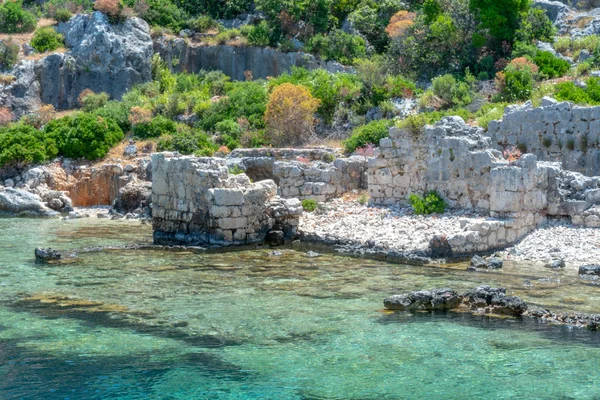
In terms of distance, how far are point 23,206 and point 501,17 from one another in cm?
1860

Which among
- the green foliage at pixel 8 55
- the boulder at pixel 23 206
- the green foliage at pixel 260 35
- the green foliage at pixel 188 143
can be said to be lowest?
the boulder at pixel 23 206

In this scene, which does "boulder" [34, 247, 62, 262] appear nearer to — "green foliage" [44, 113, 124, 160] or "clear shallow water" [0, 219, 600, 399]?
"clear shallow water" [0, 219, 600, 399]

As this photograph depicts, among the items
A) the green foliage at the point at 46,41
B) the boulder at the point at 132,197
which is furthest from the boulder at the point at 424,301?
the green foliage at the point at 46,41

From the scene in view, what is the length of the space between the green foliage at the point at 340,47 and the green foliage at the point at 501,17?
6272 millimetres

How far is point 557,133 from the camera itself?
71.8 feet

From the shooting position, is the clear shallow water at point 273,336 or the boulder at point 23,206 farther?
the boulder at point 23,206

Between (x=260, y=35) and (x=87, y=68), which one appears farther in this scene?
(x=260, y=35)

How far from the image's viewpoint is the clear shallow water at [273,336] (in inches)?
389

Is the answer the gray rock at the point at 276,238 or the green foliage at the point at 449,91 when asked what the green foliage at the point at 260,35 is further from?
the gray rock at the point at 276,238

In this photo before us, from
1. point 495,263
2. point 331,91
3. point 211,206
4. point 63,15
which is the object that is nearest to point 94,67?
point 63,15

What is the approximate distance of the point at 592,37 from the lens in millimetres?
31812

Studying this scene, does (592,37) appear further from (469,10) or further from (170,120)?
(170,120)

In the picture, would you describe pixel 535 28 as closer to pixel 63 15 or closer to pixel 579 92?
pixel 579 92

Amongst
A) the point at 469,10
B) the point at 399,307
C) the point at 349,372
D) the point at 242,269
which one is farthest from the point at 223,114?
the point at 349,372
